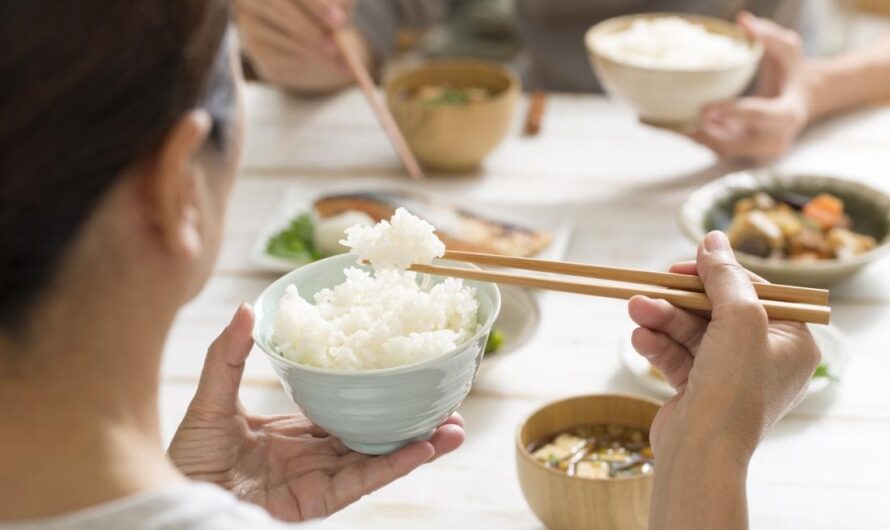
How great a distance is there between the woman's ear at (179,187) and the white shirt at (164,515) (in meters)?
0.19

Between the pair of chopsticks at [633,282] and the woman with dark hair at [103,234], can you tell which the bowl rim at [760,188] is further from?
the woman with dark hair at [103,234]

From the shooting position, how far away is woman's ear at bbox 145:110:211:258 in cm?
77

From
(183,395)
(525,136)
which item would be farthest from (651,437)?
(525,136)

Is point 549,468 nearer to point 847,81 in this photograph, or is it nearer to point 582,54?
point 847,81

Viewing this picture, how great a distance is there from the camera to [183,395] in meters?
1.62

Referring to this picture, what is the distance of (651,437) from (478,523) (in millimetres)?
258

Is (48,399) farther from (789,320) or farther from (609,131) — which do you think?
(609,131)

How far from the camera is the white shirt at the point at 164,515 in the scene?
2.61ft

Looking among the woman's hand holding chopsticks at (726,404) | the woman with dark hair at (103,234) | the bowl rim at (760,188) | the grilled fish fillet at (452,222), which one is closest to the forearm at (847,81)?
the bowl rim at (760,188)

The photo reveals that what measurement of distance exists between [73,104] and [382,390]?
483 millimetres

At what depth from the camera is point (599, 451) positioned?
4.47 ft

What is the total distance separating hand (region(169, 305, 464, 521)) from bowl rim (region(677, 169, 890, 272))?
0.74 metres

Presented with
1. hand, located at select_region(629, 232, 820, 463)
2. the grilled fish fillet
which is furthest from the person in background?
hand, located at select_region(629, 232, 820, 463)

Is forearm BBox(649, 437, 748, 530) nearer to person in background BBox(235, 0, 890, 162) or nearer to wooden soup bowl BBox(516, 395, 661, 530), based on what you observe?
wooden soup bowl BBox(516, 395, 661, 530)
